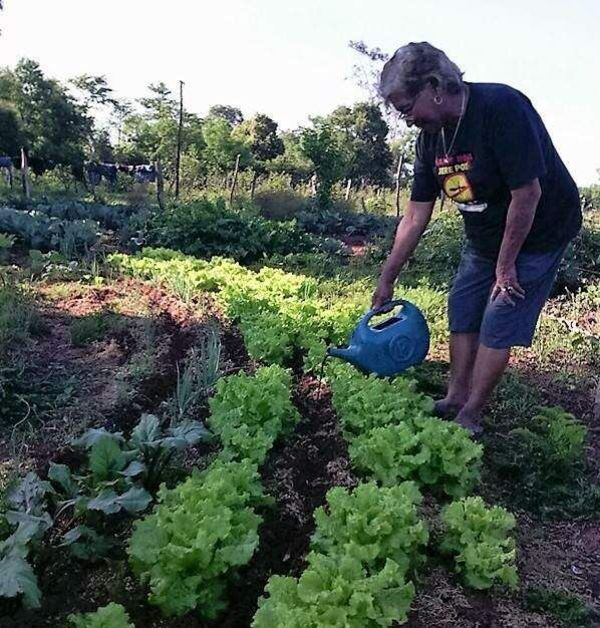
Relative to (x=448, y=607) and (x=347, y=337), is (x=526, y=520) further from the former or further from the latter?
(x=347, y=337)

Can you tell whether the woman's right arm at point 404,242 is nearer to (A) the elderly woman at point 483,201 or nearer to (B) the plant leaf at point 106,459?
(A) the elderly woman at point 483,201

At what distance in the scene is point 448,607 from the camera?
91.4 inches

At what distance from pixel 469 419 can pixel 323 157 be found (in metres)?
13.9

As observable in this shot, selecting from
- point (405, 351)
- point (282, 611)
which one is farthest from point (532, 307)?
point (282, 611)

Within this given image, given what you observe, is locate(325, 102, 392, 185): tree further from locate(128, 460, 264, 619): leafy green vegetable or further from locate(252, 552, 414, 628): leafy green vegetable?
locate(252, 552, 414, 628): leafy green vegetable

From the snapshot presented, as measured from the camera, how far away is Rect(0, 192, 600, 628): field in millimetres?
2195

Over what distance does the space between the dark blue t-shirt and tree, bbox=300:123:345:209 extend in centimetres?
1314

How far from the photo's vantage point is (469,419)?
3.48 metres

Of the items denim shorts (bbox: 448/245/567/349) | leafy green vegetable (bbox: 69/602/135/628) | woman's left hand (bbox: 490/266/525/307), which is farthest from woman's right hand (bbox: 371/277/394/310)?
leafy green vegetable (bbox: 69/602/135/628)

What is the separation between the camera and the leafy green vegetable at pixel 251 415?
2.98m

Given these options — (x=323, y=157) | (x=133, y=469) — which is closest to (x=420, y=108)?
(x=133, y=469)

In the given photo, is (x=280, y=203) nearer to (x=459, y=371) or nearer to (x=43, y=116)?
(x=43, y=116)

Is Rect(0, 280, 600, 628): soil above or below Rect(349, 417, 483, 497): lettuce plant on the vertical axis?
below

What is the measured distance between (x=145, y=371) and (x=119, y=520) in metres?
1.59
